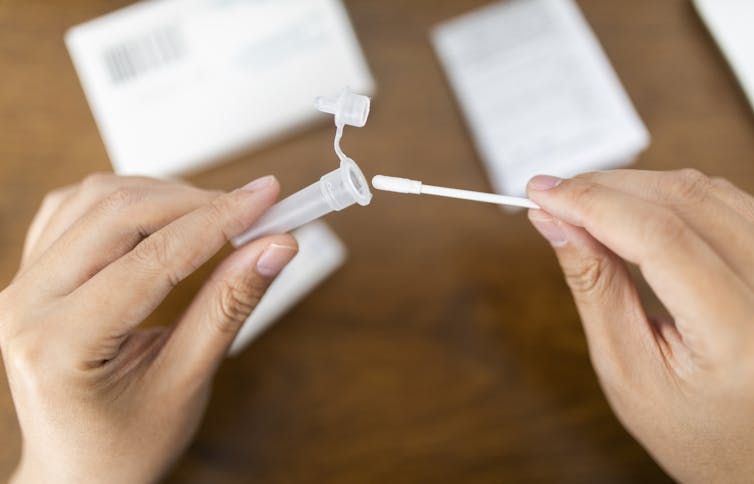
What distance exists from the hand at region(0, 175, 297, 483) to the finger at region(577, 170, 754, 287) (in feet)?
1.11

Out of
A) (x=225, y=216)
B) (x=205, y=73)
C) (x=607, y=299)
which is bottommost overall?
(x=607, y=299)

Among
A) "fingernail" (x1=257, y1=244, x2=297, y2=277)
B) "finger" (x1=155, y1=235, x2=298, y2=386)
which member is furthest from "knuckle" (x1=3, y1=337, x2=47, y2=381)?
"fingernail" (x1=257, y1=244, x2=297, y2=277)

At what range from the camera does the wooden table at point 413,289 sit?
2.37 ft

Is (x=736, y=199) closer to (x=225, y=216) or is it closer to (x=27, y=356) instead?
(x=225, y=216)

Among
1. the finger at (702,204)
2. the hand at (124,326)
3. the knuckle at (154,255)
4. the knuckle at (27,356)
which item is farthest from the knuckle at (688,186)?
the knuckle at (27,356)

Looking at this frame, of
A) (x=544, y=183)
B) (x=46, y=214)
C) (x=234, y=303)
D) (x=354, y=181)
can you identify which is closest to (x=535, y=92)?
(x=544, y=183)

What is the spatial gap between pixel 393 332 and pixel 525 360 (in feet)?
0.56

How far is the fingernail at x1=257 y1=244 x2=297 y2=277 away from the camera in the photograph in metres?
0.59

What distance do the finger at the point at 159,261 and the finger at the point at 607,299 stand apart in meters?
0.31

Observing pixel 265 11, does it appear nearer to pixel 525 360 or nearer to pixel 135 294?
pixel 135 294

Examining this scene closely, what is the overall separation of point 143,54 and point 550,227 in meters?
0.66

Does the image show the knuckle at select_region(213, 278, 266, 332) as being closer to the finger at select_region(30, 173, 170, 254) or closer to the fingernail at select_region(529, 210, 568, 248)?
the finger at select_region(30, 173, 170, 254)

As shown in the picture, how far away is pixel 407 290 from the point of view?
2.58 feet

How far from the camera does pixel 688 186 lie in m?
0.57
